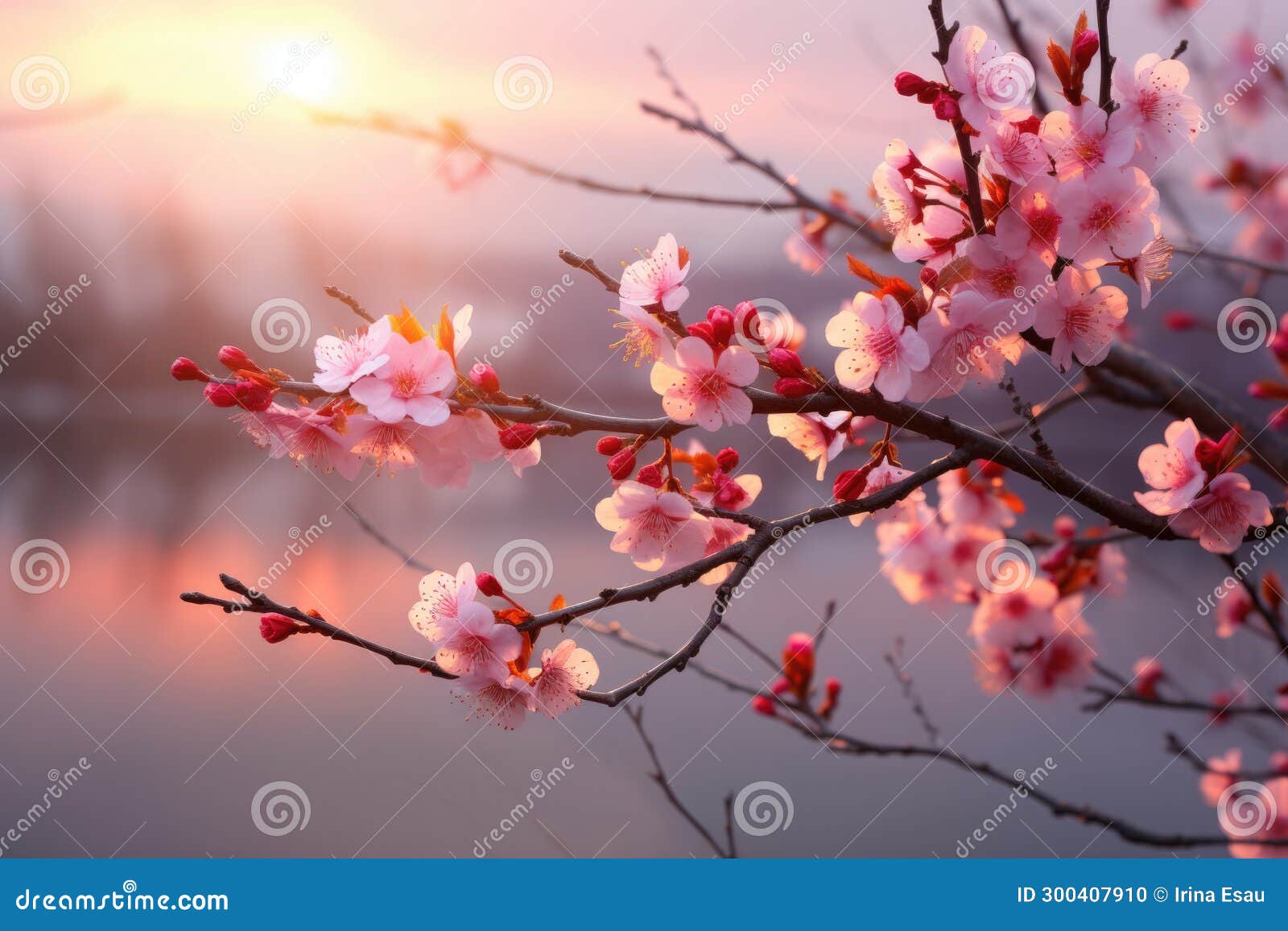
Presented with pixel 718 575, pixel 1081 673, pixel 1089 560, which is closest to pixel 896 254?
pixel 718 575

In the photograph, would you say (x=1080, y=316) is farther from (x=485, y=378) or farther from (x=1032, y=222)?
(x=485, y=378)

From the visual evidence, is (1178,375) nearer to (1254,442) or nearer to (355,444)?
(1254,442)

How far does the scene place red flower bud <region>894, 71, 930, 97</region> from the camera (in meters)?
0.74

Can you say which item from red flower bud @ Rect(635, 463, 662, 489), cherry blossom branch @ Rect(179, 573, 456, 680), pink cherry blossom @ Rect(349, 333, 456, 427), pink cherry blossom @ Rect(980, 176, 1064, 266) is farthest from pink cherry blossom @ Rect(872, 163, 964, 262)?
cherry blossom branch @ Rect(179, 573, 456, 680)

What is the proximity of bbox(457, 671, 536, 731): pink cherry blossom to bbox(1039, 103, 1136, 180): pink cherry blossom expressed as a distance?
2.16 feet

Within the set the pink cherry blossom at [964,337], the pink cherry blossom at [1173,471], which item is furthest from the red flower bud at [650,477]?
the pink cherry blossom at [1173,471]

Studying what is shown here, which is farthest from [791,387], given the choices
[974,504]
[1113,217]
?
[974,504]

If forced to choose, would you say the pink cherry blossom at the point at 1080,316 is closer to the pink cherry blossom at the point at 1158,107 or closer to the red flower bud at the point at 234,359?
the pink cherry blossom at the point at 1158,107

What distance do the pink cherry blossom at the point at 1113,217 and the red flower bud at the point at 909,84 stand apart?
158 millimetres

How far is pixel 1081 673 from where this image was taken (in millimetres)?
1559

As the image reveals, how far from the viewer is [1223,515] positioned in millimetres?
876

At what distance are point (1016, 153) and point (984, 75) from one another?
71 mm

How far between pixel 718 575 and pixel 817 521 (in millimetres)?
184

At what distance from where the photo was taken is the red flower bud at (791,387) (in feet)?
2.36
